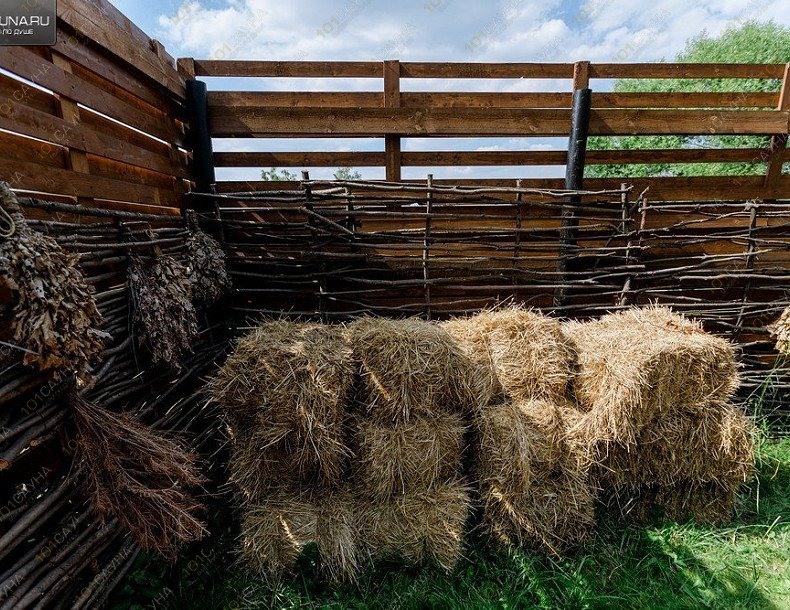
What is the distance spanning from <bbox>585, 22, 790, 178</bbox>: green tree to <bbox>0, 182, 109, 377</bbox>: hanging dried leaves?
24.0 ft

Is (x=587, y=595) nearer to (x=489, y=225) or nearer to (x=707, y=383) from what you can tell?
→ (x=707, y=383)

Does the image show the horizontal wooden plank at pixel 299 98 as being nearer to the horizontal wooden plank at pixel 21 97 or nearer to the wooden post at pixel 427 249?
the wooden post at pixel 427 249

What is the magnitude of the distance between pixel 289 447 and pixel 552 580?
1.66 meters

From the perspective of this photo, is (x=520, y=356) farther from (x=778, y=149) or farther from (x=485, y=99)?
(x=778, y=149)

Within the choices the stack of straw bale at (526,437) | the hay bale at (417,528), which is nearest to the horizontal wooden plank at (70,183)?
the stack of straw bale at (526,437)

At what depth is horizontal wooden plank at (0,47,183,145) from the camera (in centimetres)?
156

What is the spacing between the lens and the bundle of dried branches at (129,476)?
5.15 feet

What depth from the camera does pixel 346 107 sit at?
329 centimetres

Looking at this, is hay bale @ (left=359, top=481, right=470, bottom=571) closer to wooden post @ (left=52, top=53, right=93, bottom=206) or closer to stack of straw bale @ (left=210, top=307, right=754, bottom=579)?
stack of straw bale @ (left=210, top=307, right=754, bottom=579)

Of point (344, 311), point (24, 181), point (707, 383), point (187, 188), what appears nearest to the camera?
point (24, 181)

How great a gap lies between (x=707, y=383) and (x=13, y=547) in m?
3.63

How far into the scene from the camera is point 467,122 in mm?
3355

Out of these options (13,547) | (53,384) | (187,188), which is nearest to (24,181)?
(53,384)

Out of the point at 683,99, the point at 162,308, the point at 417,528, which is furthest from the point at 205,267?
the point at 683,99
